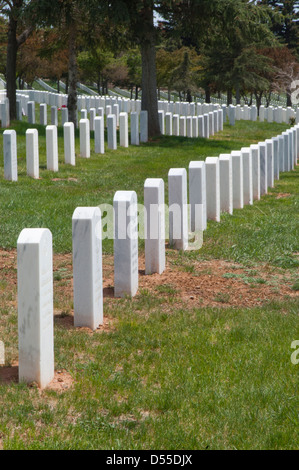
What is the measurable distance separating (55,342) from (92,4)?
19.6m

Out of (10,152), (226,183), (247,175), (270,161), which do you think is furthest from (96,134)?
(226,183)

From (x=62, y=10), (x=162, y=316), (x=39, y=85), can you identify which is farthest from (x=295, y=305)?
(x=39, y=85)

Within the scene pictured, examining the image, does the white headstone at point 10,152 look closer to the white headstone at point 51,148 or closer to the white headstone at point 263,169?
the white headstone at point 51,148

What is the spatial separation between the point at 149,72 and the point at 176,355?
72.1 ft

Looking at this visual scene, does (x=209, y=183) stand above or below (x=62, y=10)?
below

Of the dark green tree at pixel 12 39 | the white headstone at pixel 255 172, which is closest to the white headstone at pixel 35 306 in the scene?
the white headstone at pixel 255 172

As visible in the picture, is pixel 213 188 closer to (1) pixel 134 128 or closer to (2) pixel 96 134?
(2) pixel 96 134

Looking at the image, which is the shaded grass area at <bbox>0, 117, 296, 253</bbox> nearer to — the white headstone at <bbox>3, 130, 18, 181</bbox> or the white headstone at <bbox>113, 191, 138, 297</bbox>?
the white headstone at <bbox>3, 130, 18, 181</bbox>

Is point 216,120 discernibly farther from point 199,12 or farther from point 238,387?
point 238,387

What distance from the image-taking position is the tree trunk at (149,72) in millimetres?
25531

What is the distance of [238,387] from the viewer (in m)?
4.94

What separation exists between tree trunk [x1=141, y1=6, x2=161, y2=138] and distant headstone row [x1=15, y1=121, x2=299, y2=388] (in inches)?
533

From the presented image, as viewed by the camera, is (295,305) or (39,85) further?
(39,85)

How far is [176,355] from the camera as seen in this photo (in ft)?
18.1
